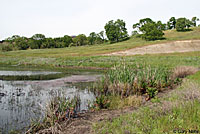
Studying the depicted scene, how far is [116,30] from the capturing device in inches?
3915

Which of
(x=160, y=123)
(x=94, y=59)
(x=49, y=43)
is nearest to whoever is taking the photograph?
(x=160, y=123)

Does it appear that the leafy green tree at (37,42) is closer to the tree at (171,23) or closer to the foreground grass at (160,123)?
the tree at (171,23)

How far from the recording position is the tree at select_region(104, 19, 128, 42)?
99438mm

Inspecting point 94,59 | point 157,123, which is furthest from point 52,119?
point 94,59

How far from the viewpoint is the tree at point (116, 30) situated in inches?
3915

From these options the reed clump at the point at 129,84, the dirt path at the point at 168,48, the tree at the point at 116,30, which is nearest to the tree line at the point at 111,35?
the tree at the point at 116,30

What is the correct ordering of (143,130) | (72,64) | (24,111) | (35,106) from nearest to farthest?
(143,130) < (24,111) < (35,106) < (72,64)

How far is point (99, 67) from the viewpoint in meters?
32.0

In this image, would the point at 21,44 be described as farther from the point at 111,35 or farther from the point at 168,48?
the point at 168,48

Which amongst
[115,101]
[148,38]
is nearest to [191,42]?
[148,38]

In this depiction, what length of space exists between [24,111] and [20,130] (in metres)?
2.24

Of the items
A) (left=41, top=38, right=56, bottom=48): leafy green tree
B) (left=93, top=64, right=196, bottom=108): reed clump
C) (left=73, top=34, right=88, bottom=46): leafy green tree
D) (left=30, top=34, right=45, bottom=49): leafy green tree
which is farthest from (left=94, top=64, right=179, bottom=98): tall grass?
(left=73, top=34, right=88, bottom=46): leafy green tree

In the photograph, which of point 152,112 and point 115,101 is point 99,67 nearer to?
point 115,101

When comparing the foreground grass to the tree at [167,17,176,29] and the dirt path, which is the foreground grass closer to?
the dirt path
